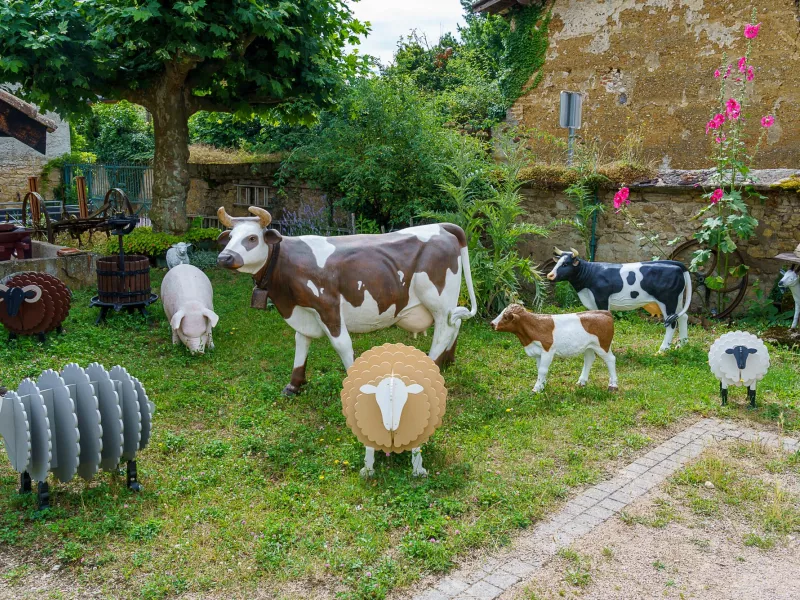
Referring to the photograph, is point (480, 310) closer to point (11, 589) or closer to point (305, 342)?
point (305, 342)

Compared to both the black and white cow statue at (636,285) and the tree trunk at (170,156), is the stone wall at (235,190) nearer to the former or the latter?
the tree trunk at (170,156)

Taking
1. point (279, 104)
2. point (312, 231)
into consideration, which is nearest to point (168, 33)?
point (279, 104)

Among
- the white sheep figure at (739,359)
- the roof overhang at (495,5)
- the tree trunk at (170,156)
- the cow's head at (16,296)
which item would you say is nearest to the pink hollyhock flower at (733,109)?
the white sheep figure at (739,359)

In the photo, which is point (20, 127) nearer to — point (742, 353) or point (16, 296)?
point (16, 296)

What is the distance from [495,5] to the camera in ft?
49.0

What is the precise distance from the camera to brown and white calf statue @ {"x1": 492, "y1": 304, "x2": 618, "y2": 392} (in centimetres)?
652

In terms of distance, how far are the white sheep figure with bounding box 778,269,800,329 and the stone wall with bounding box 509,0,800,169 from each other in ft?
17.1

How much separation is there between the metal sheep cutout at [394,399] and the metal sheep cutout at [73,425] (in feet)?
4.87

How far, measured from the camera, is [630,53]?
Result: 13742 mm

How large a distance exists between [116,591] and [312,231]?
31.3 feet

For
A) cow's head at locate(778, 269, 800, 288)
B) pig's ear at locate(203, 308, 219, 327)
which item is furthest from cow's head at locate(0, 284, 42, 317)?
cow's head at locate(778, 269, 800, 288)

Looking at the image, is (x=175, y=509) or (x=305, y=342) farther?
(x=305, y=342)

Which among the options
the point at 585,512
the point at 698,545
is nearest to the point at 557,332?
the point at 585,512

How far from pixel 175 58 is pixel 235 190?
5.24m
